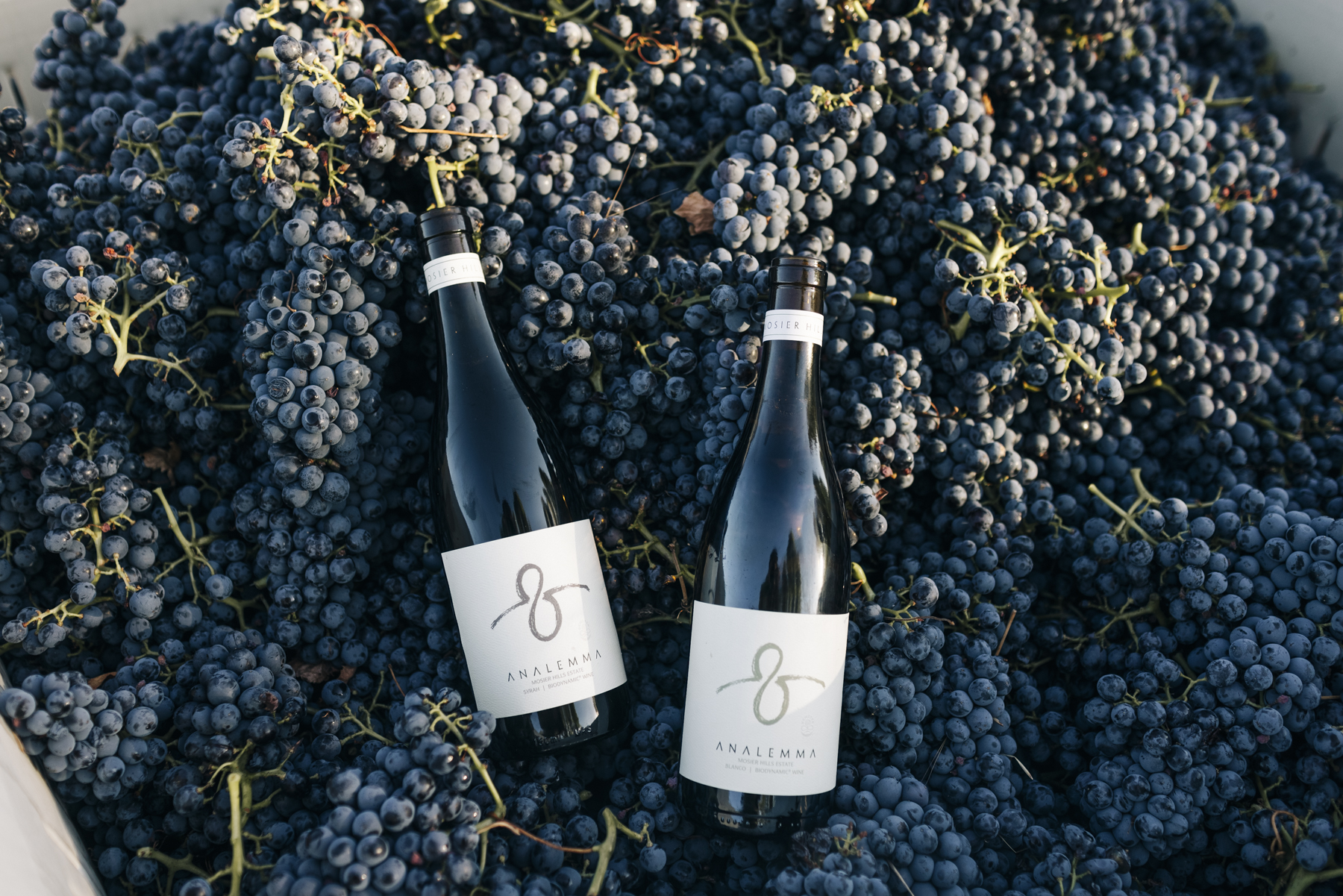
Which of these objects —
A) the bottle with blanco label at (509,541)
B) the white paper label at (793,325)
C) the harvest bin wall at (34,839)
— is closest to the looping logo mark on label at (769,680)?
the bottle with blanco label at (509,541)

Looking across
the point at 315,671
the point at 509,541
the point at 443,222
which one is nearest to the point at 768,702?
the point at 509,541

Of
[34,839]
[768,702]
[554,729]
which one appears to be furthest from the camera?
[554,729]

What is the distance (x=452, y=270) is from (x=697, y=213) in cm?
44

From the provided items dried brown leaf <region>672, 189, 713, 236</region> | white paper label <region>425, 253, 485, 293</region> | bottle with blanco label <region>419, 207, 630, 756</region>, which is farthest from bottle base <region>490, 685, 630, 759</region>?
dried brown leaf <region>672, 189, 713, 236</region>

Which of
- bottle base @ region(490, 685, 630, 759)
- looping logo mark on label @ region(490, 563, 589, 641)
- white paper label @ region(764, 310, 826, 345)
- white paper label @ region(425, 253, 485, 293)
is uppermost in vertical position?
white paper label @ region(425, 253, 485, 293)

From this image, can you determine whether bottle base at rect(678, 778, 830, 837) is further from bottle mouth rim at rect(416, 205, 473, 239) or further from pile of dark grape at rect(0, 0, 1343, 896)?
bottle mouth rim at rect(416, 205, 473, 239)

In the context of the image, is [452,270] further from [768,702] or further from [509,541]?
[768,702]

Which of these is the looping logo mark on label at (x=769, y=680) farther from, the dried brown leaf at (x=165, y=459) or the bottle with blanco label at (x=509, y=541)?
the dried brown leaf at (x=165, y=459)

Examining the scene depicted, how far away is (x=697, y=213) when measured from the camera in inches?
54.9

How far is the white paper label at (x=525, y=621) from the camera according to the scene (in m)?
1.16

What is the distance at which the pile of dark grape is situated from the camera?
44.7 inches

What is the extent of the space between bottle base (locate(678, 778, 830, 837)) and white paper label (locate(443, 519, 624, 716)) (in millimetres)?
235

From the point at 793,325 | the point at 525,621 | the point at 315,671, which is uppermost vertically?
the point at 793,325

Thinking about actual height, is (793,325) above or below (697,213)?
below
